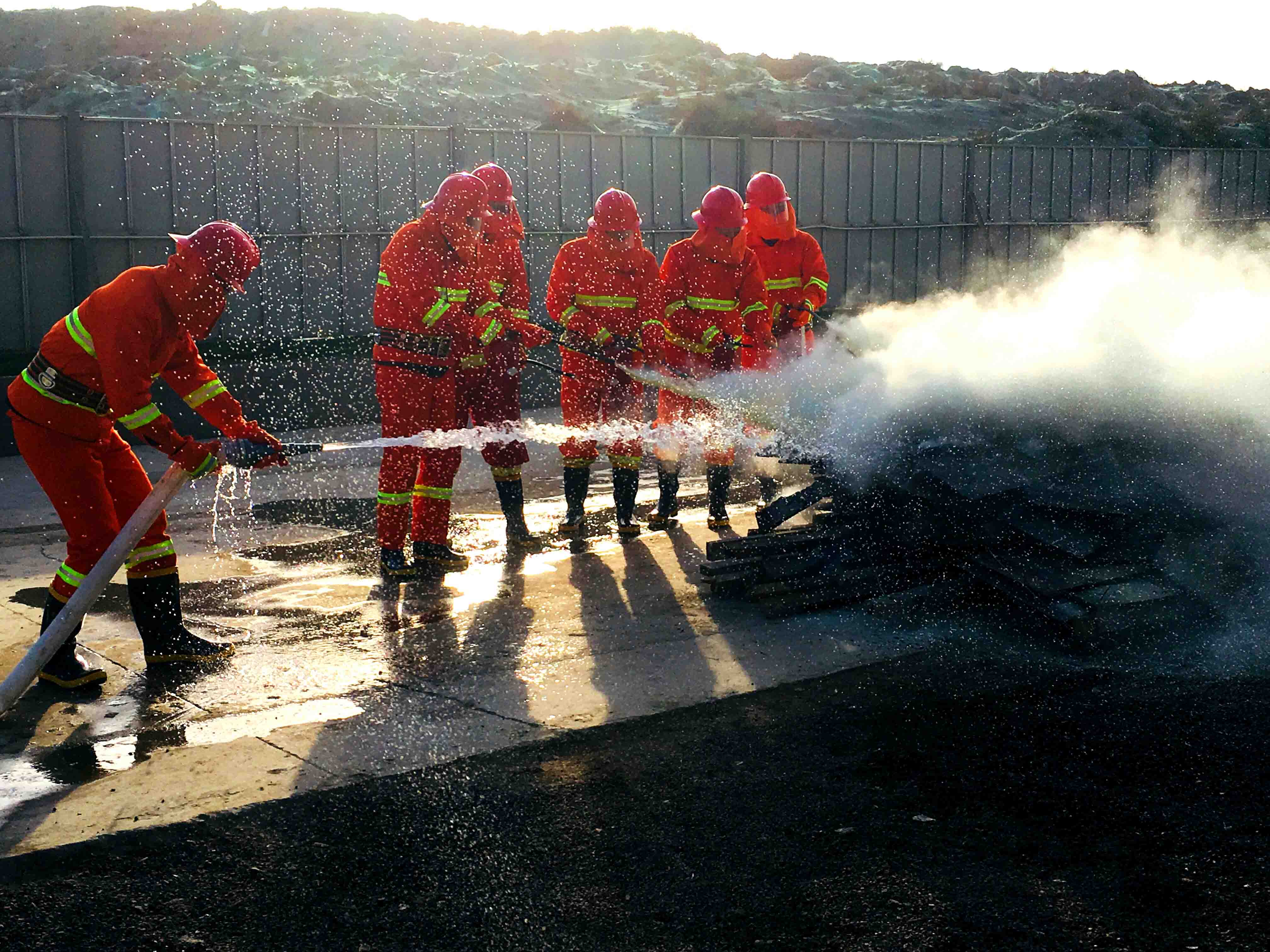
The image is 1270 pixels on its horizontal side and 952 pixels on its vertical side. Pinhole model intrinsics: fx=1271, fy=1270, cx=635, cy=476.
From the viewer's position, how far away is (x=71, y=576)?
501 cm

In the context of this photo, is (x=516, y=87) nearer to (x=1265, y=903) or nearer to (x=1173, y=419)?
(x=1173, y=419)

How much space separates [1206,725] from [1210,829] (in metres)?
0.96

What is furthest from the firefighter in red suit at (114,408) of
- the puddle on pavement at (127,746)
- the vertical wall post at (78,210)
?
the vertical wall post at (78,210)

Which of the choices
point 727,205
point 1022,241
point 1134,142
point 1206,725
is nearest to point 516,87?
point 1134,142

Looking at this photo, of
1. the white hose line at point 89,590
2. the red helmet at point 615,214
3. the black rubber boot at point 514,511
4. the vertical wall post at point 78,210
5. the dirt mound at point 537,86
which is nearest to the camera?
the white hose line at point 89,590

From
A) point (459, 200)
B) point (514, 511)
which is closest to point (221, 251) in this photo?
point (459, 200)

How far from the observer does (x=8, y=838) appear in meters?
3.63

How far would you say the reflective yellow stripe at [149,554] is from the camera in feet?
17.2

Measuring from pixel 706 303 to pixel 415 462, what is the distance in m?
2.31

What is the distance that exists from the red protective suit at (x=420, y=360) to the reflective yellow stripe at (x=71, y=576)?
6.80 feet

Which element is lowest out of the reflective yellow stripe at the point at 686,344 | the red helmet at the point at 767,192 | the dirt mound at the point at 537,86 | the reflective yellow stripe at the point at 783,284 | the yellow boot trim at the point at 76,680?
the yellow boot trim at the point at 76,680

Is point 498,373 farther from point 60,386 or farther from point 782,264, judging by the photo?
point 60,386

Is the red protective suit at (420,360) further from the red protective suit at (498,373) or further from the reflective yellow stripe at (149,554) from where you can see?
the reflective yellow stripe at (149,554)

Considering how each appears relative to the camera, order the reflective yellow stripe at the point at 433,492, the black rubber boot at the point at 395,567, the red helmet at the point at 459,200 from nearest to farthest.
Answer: the black rubber boot at the point at 395,567, the red helmet at the point at 459,200, the reflective yellow stripe at the point at 433,492
